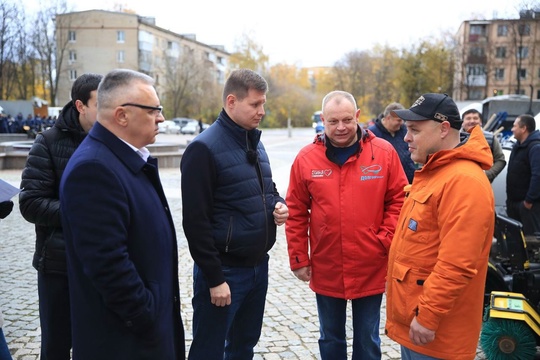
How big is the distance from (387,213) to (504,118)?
12.9 m

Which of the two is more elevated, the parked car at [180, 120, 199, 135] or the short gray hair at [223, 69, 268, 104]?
the short gray hair at [223, 69, 268, 104]

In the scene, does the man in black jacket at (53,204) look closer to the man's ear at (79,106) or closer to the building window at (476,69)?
the man's ear at (79,106)

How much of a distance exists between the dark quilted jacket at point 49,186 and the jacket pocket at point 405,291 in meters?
1.97

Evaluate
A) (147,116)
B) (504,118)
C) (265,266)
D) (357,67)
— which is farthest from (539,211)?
(357,67)

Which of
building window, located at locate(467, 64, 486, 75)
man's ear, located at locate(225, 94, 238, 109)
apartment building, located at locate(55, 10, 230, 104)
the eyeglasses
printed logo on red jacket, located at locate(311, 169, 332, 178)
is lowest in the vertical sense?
printed logo on red jacket, located at locate(311, 169, 332, 178)

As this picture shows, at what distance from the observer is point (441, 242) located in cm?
252

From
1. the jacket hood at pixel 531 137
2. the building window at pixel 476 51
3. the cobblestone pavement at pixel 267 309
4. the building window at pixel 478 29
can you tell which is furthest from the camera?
the building window at pixel 478 29

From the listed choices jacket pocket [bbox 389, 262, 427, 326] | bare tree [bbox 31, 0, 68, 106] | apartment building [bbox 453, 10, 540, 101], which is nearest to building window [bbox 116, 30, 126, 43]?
bare tree [bbox 31, 0, 68, 106]

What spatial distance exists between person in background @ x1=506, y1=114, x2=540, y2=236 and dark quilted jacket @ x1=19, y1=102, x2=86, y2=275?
599 centimetres

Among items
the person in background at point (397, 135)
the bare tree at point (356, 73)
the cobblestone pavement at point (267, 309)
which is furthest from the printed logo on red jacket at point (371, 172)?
the bare tree at point (356, 73)

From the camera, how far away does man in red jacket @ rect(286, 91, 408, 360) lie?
11.2 ft

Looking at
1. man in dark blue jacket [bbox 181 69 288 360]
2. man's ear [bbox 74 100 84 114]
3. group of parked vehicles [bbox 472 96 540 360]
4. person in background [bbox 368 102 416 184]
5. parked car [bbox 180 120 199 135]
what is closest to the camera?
man in dark blue jacket [bbox 181 69 288 360]

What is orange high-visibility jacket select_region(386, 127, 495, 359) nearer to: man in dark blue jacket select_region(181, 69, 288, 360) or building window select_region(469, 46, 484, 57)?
man in dark blue jacket select_region(181, 69, 288, 360)

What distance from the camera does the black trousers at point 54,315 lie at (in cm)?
313
